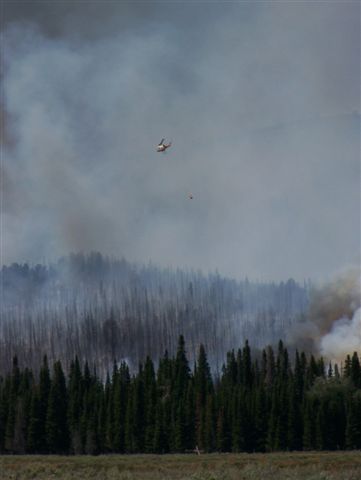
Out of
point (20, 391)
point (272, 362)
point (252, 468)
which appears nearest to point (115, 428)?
point (20, 391)

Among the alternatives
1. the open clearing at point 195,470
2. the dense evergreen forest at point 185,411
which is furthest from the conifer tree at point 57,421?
the open clearing at point 195,470

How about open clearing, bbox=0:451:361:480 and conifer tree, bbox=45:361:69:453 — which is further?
conifer tree, bbox=45:361:69:453

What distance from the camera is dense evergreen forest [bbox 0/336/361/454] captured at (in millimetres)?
117750

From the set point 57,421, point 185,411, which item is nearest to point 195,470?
point 185,411

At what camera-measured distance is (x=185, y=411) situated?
426 feet

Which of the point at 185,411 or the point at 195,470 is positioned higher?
the point at 185,411

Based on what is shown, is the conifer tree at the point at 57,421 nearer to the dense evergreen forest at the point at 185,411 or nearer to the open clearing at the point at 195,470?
the dense evergreen forest at the point at 185,411

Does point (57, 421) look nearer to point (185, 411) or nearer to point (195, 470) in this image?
point (185, 411)

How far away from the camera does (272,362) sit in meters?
159

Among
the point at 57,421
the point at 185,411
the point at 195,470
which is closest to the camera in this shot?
the point at 195,470

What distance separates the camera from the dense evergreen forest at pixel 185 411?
117750 mm

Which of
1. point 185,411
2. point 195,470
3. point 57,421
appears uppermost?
point 57,421

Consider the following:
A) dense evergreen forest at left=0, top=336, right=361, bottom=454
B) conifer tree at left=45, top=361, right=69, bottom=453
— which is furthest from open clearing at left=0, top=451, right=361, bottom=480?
conifer tree at left=45, top=361, right=69, bottom=453

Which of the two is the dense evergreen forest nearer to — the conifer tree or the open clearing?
the conifer tree
